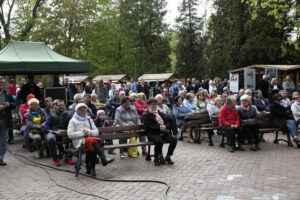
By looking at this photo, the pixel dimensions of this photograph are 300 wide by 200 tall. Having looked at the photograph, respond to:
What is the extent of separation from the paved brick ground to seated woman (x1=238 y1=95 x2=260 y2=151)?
0.53 metres

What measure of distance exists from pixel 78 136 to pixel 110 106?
653cm

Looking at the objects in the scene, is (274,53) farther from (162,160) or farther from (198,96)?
(162,160)

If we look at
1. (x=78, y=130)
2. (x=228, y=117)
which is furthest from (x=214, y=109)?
(x=78, y=130)

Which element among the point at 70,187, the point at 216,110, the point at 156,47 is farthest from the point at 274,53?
the point at 70,187

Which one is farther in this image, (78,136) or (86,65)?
(86,65)

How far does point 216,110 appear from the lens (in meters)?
12.1

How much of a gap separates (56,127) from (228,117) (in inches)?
176

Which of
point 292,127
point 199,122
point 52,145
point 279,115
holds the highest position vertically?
point 279,115

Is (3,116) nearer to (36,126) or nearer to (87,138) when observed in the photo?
(36,126)

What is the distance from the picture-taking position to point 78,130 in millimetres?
8242

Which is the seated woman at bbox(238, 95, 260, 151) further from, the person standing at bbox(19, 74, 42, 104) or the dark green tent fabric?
the person standing at bbox(19, 74, 42, 104)

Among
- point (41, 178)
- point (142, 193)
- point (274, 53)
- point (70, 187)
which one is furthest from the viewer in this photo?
point (274, 53)

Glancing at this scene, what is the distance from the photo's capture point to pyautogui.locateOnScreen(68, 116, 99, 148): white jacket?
806 cm

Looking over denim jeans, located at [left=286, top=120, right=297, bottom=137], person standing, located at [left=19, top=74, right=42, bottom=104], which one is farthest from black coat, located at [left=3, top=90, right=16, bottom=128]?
denim jeans, located at [left=286, top=120, right=297, bottom=137]
